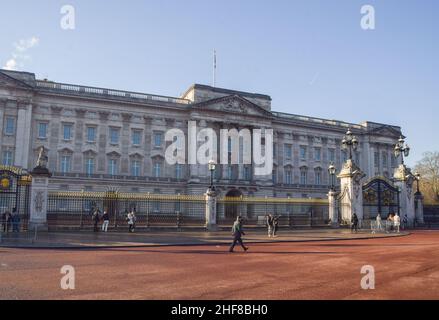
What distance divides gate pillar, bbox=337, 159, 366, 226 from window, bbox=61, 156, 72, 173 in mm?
36855

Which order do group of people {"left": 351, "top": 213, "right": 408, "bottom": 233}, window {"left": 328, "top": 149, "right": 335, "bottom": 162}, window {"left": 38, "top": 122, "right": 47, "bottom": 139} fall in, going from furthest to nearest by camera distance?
window {"left": 328, "top": 149, "right": 335, "bottom": 162}, window {"left": 38, "top": 122, "right": 47, "bottom": 139}, group of people {"left": 351, "top": 213, "right": 408, "bottom": 233}

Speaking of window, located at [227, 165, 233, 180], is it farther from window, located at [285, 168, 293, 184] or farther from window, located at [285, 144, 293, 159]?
window, located at [285, 144, 293, 159]

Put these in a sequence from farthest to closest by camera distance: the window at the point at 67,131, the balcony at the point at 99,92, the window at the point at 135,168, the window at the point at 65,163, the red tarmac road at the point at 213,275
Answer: the window at the point at 135,168
the window at the point at 67,131
the window at the point at 65,163
the balcony at the point at 99,92
the red tarmac road at the point at 213,275

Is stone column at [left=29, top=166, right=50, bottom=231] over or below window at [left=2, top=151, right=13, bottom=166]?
below

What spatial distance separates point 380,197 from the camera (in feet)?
106

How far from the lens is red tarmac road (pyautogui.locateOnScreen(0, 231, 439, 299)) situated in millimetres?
7980

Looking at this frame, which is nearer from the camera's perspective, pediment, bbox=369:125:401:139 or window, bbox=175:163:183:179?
window, bbox=175:163:183:179

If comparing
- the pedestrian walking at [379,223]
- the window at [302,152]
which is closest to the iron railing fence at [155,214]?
the pedestrian walking at [379,223]

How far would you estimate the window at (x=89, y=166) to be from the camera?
53.2 m

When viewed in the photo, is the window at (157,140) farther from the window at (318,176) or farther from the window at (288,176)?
the window at (318,176)

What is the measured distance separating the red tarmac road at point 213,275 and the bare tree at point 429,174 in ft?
201

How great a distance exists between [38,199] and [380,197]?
2591cm

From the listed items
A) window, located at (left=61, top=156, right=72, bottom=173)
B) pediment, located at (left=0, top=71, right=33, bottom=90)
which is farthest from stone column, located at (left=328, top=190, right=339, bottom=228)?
pediment, located at (left=0, top=71, right=33, bottom=90)

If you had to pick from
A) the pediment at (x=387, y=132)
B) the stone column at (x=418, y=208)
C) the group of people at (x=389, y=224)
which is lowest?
the group of people at (x=389, y=224)
